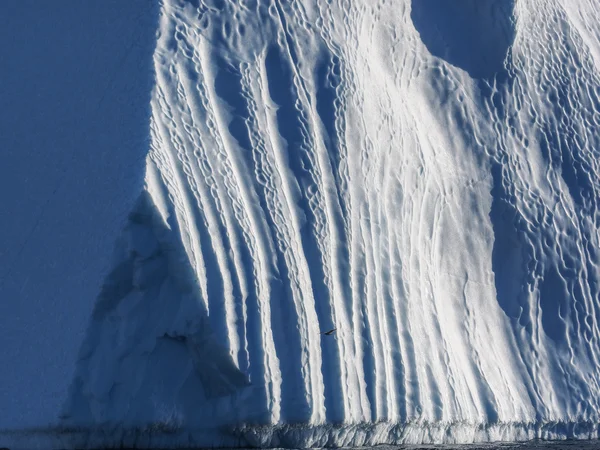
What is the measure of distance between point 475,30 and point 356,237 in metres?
2.50

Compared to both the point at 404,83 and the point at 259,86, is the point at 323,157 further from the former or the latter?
the point at 404,83

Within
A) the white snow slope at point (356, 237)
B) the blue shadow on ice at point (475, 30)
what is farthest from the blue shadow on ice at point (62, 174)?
the blue shadow on ice at point (475, 30)

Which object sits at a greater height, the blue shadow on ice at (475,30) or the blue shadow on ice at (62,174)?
the blue shadow on ice at (475,30)

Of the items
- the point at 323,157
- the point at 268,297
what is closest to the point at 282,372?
the point at 268,297

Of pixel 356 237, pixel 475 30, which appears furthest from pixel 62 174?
pixel 475 30

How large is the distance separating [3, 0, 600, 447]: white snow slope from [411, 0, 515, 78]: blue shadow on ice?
2 cm

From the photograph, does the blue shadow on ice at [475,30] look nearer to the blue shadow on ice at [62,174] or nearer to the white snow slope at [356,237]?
the white snow slope at [356,237]

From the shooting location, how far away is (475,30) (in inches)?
328

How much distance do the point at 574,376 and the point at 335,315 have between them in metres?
2.40

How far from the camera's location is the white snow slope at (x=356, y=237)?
5699 mm

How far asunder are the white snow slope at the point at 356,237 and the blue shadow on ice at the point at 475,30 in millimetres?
18

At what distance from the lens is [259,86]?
21.4 feet

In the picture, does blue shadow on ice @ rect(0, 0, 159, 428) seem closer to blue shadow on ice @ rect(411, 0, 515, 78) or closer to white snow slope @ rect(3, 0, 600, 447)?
white snow slope @ rect(3, 0, 600, 447)

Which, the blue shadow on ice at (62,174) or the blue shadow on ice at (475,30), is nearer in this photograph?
the blue shadow on ice at (62,174)
